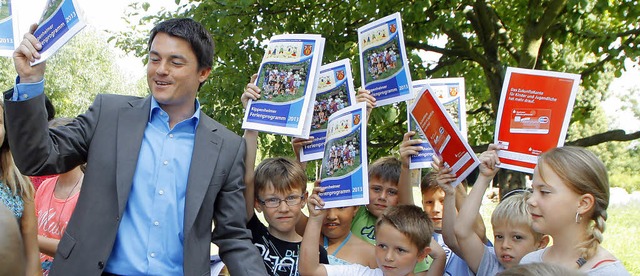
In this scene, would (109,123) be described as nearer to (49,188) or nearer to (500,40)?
(49,188)

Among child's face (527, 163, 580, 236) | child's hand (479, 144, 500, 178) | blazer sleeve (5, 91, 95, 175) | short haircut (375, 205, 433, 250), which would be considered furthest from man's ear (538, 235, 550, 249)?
blazer sleeve (5, 91, 95, 175)

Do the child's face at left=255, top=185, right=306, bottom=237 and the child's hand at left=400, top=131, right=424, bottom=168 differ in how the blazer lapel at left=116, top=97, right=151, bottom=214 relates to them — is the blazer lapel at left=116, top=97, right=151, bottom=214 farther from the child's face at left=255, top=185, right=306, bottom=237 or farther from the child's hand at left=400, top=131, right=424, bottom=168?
the child's hand at left=400, top=131, right=424, bottom=168

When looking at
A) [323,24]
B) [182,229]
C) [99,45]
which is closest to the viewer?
[182,229]

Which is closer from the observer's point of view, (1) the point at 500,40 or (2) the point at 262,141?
(2) the point at 262,141

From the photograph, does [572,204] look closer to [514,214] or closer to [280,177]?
[514,214]

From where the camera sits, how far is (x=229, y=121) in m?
6.88

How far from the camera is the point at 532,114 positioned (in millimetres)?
3342

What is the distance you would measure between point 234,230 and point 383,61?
4.58ft

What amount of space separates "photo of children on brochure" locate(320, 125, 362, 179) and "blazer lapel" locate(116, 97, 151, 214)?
3.15 ft

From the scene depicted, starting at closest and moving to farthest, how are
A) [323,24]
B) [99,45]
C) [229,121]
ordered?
[229,121] → [323,24] → [99,45]

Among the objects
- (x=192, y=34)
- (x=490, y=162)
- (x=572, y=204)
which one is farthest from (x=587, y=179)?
(x=192, y=34)

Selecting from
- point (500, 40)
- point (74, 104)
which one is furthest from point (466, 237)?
point (74, 104)

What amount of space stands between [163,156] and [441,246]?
1.78 metres

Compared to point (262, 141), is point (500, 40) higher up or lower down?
higher up
